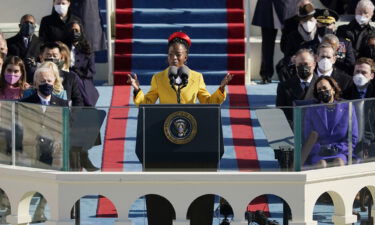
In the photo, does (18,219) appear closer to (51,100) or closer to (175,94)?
(51,100)

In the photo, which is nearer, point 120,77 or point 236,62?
point 120,77

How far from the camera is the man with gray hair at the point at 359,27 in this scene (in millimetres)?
31109

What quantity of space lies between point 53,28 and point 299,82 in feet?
16.1

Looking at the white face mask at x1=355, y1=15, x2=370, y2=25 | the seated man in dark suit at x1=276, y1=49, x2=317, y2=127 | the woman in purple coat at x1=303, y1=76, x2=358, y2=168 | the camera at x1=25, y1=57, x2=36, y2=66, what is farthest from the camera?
the white face mask at x1=355, y1=15, x2=370, y2=25

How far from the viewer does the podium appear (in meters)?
24.8

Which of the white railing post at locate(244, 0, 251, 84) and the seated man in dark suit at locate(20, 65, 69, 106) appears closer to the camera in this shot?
the seated man in dark suit at locate(20, 65, 69, 106)

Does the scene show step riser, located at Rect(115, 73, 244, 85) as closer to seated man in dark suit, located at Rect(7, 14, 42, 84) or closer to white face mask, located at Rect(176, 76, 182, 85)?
seated man in dark suit, located at Rect(7, 14, 42, 84)

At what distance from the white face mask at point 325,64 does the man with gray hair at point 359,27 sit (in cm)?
271

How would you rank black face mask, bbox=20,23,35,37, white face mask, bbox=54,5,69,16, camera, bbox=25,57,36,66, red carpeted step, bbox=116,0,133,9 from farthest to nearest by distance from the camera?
red carpeted step, bbox=116,0,133,9 < white face mask, bbox=54,5,69,16 < black face mask, bbox=20,23,35,37 < camera, bbox=25,57,36,66

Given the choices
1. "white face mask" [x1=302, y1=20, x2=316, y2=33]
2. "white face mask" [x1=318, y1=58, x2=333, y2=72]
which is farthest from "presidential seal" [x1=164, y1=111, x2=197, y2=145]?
"white face mask" [x1=302, y1=20, x2=316, y2=33]

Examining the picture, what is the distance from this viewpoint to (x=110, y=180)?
2488 centimetres

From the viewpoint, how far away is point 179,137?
2486 cm

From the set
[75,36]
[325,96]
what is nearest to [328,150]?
[325,96]

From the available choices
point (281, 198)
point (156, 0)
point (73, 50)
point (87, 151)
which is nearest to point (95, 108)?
point (87, 151)
